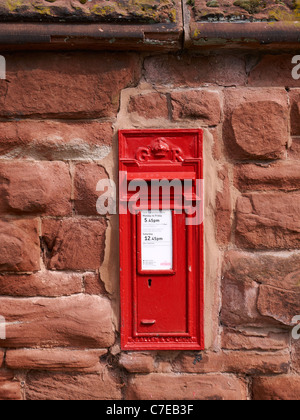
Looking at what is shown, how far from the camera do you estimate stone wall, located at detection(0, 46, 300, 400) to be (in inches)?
61.7

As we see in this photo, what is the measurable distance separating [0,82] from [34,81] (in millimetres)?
140

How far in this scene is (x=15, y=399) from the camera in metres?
1.62

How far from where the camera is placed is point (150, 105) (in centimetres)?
159

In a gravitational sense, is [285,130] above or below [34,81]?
below

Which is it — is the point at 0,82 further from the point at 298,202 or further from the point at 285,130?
the point at 298,202

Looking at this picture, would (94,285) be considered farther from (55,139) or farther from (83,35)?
(83,35)

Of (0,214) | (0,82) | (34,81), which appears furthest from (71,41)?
(0,214)

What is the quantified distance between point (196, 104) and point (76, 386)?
1.30 m

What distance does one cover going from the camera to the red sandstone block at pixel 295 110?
1.58 metres

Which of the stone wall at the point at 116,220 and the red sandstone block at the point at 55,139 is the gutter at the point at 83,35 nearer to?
the stone wall at the point at 116,220

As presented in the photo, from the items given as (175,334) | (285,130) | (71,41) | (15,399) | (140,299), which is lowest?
(15,399)

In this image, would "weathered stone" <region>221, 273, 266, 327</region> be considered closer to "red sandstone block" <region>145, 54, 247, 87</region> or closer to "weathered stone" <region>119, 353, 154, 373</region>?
"weathered stone" <region>119, 353, 154, 373</region>

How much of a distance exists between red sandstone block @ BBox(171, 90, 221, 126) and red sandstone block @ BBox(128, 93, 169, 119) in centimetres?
4

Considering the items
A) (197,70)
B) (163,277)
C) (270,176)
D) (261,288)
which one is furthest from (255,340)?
(197,70)
